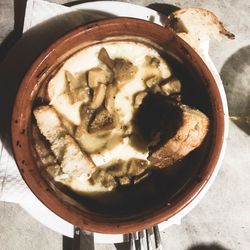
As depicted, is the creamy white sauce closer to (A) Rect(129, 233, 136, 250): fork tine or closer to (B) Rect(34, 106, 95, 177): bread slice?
(B) Rect(34, 106, 95, 177): bread slice

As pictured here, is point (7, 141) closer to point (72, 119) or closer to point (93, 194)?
point (72, 119)

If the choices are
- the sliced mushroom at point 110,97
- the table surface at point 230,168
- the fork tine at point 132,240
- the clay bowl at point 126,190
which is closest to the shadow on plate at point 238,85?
the table surface at point 230,168

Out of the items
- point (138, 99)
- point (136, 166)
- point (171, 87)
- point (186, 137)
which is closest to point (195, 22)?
point (171, 87)

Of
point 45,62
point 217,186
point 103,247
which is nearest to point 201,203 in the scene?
point 217,186

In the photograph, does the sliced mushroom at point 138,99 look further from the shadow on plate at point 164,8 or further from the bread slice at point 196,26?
the shadow on plate at point 164,8

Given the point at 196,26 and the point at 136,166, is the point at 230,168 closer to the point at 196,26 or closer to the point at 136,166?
the point at 136,166

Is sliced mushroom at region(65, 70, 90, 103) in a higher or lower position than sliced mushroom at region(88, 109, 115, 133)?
higher

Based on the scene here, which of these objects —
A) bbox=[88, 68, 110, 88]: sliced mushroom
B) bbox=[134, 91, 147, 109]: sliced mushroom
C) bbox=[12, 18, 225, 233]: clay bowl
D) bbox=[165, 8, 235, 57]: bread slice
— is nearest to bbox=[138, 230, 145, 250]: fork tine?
bbox=[12, 18, 225, 233]: clay bowl
